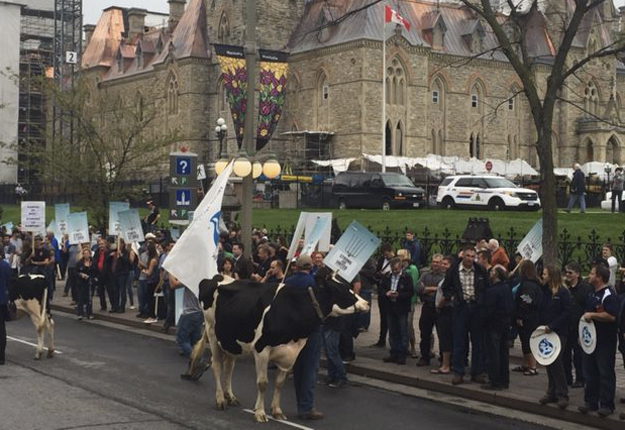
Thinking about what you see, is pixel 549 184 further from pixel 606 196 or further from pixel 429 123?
pixel 429 123

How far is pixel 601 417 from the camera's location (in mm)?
11414

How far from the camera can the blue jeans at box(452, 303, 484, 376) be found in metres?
13.6

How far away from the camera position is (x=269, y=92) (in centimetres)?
2166

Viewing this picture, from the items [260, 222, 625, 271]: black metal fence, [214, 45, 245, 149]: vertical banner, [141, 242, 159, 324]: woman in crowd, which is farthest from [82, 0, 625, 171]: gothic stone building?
[141, 242, 159, 324]: woman in crowd

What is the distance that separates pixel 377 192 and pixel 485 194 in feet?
15.9

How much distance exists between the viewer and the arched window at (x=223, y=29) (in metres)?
68.2

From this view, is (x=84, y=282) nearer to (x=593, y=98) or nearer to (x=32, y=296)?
(x=32, y=296)

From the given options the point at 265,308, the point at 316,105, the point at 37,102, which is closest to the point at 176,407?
the point at 265,308

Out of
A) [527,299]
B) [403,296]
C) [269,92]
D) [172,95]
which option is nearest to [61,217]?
[269,92]

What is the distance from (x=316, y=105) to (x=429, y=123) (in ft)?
26.6

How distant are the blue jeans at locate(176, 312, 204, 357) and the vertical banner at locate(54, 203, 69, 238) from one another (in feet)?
39.0

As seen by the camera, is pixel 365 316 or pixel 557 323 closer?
pixel 557 323

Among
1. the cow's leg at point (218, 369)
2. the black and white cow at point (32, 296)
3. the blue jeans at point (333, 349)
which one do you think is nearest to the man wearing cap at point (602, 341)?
the blue jeans at point (333, 349)

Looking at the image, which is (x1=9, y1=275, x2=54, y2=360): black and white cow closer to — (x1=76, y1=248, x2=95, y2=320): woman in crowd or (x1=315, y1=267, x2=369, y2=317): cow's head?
(x1=76, y1=248, x2=95, y2=320): woman in crowd
